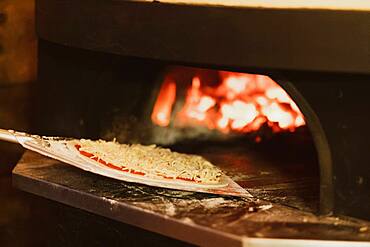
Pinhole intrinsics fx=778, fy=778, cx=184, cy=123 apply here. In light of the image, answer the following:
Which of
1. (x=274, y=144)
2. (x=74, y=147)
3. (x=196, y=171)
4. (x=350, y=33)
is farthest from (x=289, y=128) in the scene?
(x=350, y=33)

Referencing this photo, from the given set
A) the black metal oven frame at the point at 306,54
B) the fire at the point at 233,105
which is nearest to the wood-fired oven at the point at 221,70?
the black metal oven frame at the point at 306,54

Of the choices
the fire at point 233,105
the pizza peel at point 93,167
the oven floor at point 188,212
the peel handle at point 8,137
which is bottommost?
the oven floor at point 188,212

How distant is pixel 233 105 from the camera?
2.02m

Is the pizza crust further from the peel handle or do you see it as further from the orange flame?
the orange flame

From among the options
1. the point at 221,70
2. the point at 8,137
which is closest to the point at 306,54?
the point at 221,70

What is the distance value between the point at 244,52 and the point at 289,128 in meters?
0.76

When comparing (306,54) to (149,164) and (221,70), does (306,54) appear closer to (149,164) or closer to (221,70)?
(221,70)

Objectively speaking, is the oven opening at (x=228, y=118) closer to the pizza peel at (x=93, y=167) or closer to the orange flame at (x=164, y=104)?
the orange flame at (x=164, y=104)

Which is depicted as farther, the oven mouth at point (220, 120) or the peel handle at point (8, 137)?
the oven mouth at point (220, 120)

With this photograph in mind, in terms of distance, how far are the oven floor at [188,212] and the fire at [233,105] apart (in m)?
0.50

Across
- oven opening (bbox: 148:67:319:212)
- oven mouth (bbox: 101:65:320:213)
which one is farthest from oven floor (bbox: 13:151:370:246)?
oven opening (bbox: 148:67:319:212)

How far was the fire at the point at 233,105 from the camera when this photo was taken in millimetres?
1975

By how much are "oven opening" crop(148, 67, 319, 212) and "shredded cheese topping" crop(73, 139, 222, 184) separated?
9.3 inches

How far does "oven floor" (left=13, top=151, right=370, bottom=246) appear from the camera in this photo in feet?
4.14
